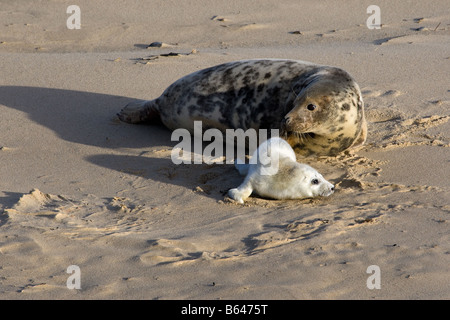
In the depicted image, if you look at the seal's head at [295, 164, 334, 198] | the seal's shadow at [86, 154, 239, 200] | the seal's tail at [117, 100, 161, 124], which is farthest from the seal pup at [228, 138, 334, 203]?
the seal's tail at [117, 100, 161, 124]

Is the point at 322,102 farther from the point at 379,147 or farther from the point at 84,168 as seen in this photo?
the point at 84,168

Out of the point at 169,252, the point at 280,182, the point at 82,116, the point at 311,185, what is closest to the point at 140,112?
the point at 82,116

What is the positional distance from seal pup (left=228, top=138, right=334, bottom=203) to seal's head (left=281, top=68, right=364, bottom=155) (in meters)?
0.51

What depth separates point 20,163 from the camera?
502 centimetres

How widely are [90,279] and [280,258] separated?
95 centimetres

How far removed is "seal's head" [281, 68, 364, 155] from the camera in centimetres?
489

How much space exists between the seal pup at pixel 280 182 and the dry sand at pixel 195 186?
2.8 inches

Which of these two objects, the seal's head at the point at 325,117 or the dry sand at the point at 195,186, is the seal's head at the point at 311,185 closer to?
the dry sand at the point at 195,186

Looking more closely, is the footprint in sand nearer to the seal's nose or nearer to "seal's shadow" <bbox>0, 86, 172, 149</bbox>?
the seal's nose

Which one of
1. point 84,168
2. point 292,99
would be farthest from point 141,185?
point 292,99

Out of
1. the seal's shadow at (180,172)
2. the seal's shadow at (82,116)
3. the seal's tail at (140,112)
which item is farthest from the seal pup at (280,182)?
the seal's tail at (140,112)

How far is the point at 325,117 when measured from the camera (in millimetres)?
4957

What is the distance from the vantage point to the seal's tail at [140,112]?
5.84m

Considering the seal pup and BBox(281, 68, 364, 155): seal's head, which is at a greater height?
BBox(281, 68, 364, 155): seal's head
